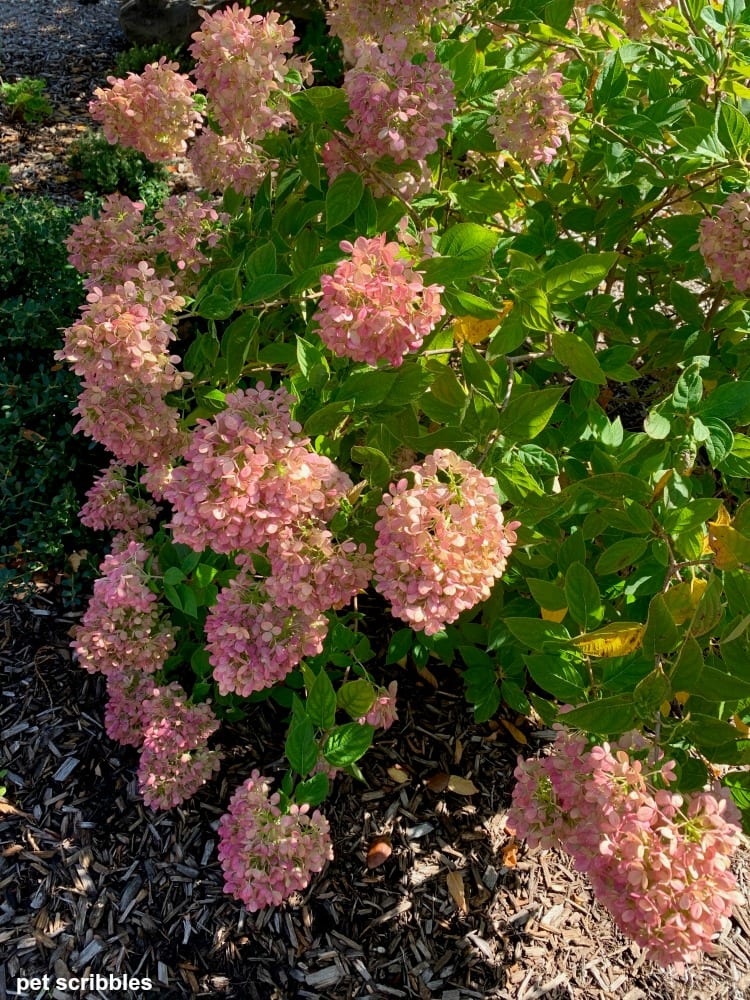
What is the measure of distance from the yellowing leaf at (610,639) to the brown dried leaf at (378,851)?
3.62 ft

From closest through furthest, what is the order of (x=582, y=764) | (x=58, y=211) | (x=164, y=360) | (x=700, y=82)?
1. (x=582, y=764)
2. (x=164, y=360)
3. (x=700, y=82)
4. (x=58, y=211)

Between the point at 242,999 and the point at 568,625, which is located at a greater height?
the point at 568,625

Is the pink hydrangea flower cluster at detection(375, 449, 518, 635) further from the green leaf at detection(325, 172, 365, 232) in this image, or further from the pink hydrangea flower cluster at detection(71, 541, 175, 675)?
the pink hydrangea flower cluster at detection(71, 541, 175, 675)

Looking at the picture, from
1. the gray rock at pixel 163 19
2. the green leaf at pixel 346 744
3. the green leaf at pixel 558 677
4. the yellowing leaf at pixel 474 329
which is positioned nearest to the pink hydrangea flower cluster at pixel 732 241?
the yellowing leaf at pixel 474 329

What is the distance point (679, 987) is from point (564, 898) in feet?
1.20

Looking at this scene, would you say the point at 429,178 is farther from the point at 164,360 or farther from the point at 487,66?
the point at 164,360

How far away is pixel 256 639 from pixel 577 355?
934 mm

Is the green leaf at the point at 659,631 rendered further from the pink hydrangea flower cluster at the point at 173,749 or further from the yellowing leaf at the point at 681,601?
the pink hydrangea flower cluster at the point at 173,749

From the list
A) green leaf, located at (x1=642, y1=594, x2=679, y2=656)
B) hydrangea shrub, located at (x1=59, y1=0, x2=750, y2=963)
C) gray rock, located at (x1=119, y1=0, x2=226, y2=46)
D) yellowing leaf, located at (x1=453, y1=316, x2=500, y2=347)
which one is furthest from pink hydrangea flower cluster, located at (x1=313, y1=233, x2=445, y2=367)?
gray rock, located at (x1=119, y1=0, x2=226, y2=46)

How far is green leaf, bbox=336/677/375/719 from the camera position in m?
1.88

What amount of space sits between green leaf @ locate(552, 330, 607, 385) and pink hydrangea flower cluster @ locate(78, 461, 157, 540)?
139 centimetres

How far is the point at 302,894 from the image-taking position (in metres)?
2.27

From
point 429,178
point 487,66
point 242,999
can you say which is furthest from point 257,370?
point 242,999

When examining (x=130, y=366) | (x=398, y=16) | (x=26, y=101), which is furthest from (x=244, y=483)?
(x=26, y=101)
